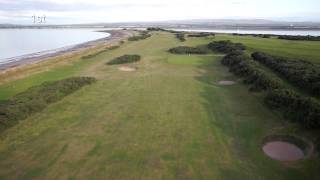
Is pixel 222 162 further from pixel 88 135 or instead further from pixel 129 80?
pixel 129 80

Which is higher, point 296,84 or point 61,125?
point 296,84

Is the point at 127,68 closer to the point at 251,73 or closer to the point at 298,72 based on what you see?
the point at 251,73

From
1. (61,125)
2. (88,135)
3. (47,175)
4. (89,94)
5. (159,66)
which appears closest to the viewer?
(47,175)

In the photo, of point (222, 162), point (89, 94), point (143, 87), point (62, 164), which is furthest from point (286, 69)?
point (62, 164)

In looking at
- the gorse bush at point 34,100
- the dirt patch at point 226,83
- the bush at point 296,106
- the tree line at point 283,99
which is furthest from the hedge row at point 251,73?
the gorse bush at point 34,100

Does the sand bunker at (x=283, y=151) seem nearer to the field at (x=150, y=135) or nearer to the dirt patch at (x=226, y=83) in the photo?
the field at (x=150, y=135)

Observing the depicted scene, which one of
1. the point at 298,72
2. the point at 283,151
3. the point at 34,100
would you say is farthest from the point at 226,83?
the point at 34,100

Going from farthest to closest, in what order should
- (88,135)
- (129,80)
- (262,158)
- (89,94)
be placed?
(129,80), (89,94), (88,135), (262,158)
